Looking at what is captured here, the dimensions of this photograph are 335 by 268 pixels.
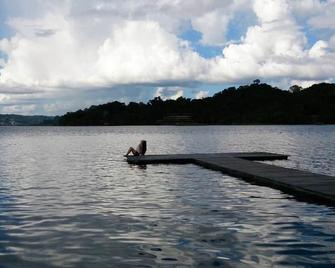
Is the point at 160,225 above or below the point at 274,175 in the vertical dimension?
below

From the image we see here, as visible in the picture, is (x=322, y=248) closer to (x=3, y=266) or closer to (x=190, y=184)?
(x=3, y=266)

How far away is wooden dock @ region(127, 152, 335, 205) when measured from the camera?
18.1 m

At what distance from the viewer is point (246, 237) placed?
12234mm

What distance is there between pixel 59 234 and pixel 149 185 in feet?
33.8

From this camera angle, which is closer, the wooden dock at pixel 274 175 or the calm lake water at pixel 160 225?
the calm lake water at pixel 160 225

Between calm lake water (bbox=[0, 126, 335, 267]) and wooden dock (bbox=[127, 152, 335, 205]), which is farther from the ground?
wooden dock (bbox=[127, 152, 335, 205])

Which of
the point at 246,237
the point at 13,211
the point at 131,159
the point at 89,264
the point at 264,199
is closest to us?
the point at 89,264

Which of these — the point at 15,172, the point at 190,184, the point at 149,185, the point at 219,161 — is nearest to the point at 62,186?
the point at 149,185

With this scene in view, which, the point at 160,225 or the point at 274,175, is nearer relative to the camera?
the point at 160,225

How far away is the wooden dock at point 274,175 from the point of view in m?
18.1

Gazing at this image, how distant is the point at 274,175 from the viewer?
2309cm

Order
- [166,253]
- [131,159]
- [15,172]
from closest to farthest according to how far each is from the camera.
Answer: [166,253], [15,172], [131,159]

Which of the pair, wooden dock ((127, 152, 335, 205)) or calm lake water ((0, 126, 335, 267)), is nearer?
calm lake water ((0, 126, 335, 267))

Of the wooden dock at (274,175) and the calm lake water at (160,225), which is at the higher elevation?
the wooden dock at (274,175)
